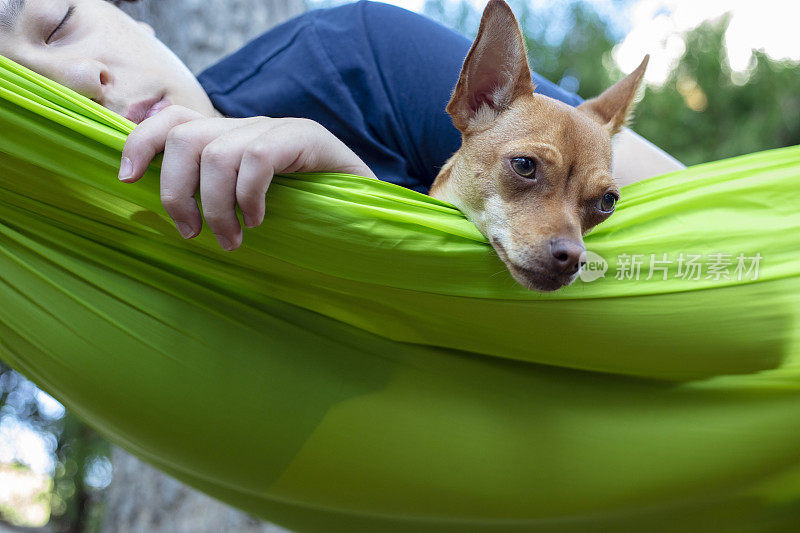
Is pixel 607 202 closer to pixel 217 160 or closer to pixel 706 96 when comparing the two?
pixel 217 160

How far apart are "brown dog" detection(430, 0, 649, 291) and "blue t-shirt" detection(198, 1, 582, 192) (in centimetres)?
19

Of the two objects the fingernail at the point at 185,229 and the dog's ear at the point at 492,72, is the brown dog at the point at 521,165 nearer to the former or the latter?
the dog's ear at the point at 492,72

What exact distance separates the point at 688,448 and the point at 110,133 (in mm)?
967

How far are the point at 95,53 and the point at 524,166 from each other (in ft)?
2.59

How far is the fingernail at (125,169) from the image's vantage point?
2.91 ft

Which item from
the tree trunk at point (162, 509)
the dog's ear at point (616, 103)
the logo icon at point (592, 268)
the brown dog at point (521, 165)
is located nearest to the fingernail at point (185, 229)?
the brown dog at point (521, 165)

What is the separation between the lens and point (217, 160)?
0.83 m

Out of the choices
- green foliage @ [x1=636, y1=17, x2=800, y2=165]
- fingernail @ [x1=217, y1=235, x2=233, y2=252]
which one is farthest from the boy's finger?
green foliage @ [x1=636, y1=17, x2=800, y2=165]

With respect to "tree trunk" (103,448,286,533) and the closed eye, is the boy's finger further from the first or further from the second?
"tree trunk" (103,448,286,533)

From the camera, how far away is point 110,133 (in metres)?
0.95

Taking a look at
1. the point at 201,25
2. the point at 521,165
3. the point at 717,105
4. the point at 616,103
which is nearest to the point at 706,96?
the point at 717,105

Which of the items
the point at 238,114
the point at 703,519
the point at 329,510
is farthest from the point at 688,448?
the point at 238,114

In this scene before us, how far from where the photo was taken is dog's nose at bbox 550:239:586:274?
3.17 feet

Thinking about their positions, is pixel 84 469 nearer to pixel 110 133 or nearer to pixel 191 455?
pixel 191 455
